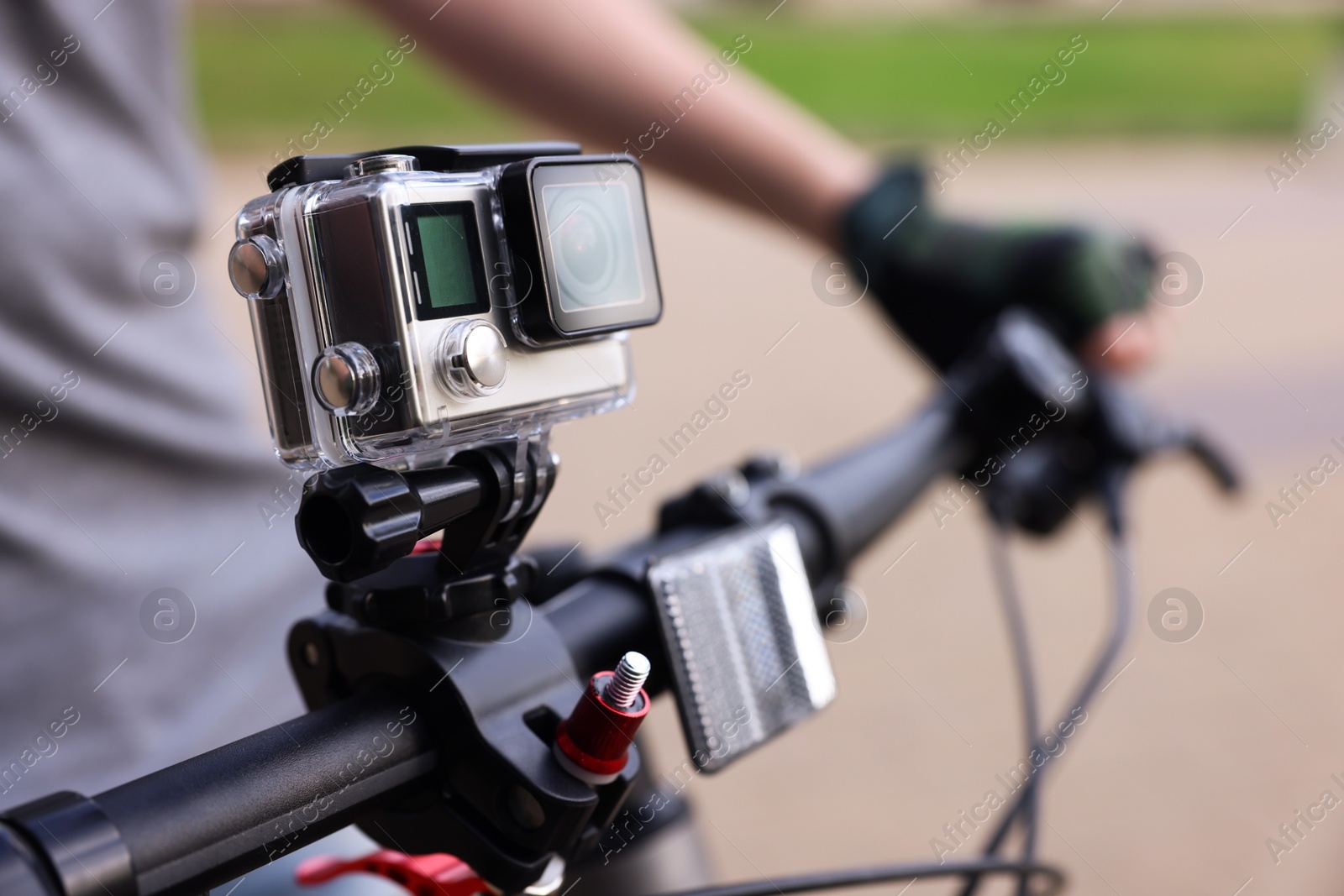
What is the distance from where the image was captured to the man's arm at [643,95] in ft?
3.72

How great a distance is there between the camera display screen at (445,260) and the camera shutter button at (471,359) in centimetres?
1

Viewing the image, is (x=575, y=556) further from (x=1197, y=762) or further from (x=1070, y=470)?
(x=1197, y=762)

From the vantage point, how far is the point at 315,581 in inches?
40.8

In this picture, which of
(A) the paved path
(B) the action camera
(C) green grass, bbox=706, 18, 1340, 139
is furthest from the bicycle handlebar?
(C) green grass, bbox=706, 18, 1340, 139

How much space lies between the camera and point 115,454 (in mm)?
898

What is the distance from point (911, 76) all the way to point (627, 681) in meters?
19.1

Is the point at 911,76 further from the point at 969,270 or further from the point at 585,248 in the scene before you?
the point at 585,248

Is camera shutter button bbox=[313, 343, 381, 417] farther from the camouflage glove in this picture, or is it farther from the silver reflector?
the camouflage glove

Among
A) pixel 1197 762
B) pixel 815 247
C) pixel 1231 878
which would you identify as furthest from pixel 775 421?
pixel 815 247

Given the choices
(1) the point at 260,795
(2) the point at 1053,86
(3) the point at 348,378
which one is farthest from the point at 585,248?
(2) the point at 1053,86

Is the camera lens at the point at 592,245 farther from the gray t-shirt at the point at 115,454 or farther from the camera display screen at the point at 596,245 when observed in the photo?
the gray t-shirt at the point at 115,454

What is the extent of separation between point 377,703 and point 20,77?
65cm

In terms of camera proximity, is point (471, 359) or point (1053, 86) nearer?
point (471, 359)

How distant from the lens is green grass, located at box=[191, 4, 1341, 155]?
531 inches
